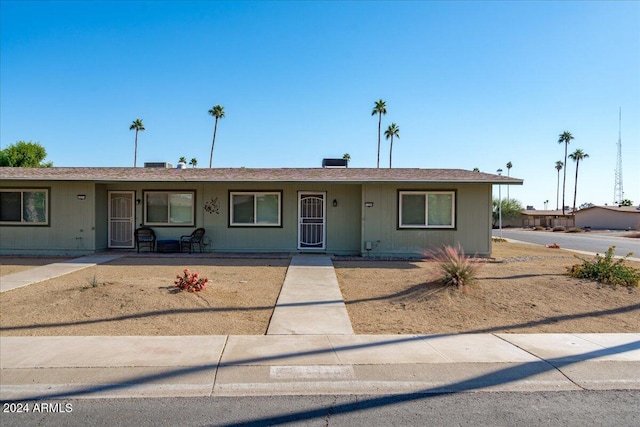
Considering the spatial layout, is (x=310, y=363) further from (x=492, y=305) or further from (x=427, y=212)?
(x=427, y=212)

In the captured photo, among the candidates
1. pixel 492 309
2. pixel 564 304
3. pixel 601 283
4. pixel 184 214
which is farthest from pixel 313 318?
pixel 184 214

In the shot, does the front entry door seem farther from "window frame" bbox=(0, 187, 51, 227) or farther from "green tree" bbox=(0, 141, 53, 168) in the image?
"green tree" bbox=(0, 141, 53, 168)

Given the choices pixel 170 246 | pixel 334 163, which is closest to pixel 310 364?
pixel 170 246

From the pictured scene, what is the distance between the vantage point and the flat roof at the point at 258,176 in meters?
14.5

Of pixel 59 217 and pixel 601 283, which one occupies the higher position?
pixel 59 217

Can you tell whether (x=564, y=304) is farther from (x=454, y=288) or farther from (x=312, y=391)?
(x=312, y=391)

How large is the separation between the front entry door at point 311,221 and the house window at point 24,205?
374 inches

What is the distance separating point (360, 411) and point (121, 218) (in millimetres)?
15049

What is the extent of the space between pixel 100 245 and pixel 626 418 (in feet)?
54.3

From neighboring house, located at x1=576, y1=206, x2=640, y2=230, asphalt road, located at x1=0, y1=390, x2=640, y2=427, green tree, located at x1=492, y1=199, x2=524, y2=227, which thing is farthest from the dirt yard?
green tree, located at x1=492, y1=199, x2=524, y2=227

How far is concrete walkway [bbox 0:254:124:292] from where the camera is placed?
973 centimetres

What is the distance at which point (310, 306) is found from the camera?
8.13 meters

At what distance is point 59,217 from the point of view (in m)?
15.5

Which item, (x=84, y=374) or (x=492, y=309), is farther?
(x=492, y=309)
